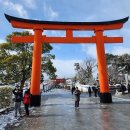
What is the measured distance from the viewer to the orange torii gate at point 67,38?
83.7 feet

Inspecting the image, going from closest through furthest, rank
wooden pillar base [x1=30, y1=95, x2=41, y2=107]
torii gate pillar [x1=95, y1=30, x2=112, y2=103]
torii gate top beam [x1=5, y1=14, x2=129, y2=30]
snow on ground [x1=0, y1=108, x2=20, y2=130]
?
snow on ground [x1=0, y1=108, x2=20, y2=130]
wooden pillar base [x1=30, y1=95, x2=41, y2=107]
torii gate top beam [x1=5, y1=14, x2=129, y2=30]
torii gate pillar [x1=95, y1=30, x2=112, y2=103]

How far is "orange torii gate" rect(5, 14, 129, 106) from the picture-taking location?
25516 millimetres

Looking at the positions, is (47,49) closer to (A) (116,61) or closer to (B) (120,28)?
(B) (120,28)

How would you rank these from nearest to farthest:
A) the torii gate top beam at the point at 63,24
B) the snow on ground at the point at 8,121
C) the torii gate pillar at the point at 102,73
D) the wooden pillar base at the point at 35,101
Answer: the snow on ground at the point at 8,121 → the wooden pillar base at the point at 35,101 → the torii gate top beam at the point at 63,24 → the torii gate pillar at the point at 102,73

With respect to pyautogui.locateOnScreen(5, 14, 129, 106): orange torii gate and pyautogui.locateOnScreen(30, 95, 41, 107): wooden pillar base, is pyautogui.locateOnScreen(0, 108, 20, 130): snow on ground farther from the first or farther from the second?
pyautogui.locateOnScreen(5, 14, 129, 106): orange torii gate

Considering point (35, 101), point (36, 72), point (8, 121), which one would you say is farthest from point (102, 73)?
point (8, 121)

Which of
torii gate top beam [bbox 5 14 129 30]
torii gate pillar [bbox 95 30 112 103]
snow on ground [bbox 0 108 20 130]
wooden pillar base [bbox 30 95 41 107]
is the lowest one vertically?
snow on ground [bbox 0 108 20 130]

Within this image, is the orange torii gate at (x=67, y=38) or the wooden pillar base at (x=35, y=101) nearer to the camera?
the wooden pillar base at (x=35, y=101)

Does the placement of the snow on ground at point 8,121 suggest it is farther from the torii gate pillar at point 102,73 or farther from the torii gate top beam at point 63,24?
the torii gate pillar at point 102,73

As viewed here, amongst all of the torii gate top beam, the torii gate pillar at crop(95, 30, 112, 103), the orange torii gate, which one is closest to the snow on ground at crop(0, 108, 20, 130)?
the orange torii gate

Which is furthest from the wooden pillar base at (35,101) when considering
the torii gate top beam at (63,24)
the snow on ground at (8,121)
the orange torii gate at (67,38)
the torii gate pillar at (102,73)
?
the snow on ground at (8,121)

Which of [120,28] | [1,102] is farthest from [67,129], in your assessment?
[120,28]

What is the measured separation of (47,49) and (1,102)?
67.0 ft

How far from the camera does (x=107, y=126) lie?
12227 mm
